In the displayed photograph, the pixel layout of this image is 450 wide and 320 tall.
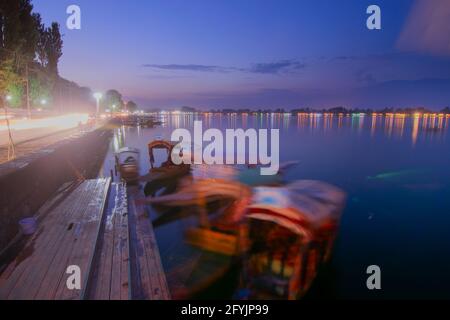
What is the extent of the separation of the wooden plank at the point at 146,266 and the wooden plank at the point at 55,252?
4.81 feet

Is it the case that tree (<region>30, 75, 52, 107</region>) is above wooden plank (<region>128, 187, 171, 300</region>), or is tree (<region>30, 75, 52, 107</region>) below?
above

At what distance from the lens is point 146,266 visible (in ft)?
28.7

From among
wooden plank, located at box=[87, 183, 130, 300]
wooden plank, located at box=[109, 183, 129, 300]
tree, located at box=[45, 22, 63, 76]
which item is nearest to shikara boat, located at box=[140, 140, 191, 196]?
wooden plank, located at box=[109, 183, 129, 300]

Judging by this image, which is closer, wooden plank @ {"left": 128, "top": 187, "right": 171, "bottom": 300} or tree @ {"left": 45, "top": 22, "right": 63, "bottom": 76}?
wooden plank @ {"left": 128, "top": 187, "right": 171, "bottom": 300}

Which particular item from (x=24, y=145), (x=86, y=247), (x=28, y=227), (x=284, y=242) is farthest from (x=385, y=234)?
(x=24, y=145)

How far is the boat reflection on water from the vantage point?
1045 centimetres

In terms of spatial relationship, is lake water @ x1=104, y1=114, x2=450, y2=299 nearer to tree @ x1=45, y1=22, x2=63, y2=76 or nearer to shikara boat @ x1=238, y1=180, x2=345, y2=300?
shikara boat @ x1=238, y1=180, x2=345, y2=300

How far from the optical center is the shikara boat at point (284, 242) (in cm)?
1047

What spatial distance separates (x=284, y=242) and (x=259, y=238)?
1.28 m

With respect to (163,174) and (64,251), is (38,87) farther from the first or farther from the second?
(64,251)

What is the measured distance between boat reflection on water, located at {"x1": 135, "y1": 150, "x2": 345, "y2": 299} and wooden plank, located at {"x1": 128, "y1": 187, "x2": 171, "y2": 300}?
1.44 m

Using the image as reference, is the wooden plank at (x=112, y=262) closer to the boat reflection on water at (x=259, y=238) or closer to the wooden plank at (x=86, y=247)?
the wooden plank at (x=86, y=247)

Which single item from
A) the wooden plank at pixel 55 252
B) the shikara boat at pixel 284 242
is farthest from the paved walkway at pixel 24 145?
the shikara boat at pixel 284 242
